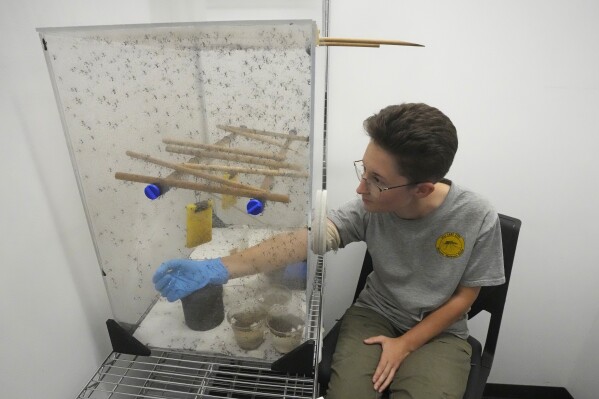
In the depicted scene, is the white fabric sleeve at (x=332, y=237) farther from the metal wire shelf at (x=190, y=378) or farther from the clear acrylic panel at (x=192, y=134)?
the metal wire shelf at (x=190, y=378)

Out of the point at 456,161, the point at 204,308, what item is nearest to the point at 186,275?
the point at 204,308

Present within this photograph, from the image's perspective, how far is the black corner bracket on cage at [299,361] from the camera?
818mm

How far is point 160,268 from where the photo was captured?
2.69 ft

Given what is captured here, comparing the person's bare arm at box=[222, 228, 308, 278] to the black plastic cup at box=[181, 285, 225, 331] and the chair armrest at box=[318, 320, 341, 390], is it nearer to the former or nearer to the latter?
the black plastic cup at box=[181, 285, 225, 331]

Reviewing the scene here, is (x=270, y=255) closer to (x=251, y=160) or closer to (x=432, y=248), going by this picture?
(x=251, y=160)

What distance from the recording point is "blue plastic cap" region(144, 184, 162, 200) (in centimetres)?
72

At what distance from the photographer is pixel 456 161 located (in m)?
1.36

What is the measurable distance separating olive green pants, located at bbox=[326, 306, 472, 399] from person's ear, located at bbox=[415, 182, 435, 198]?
454mm

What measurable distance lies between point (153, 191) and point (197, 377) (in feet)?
1.56

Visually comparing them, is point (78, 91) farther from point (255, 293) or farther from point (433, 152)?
point (433, 152)

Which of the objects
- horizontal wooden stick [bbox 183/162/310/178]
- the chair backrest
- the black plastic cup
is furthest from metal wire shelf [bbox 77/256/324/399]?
the chair backrest

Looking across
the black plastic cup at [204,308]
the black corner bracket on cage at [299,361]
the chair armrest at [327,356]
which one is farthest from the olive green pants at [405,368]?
the black plastic cup at [204,308]

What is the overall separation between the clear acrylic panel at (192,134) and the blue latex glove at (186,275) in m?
0.02

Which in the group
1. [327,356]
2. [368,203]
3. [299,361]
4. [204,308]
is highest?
[368,203]
